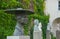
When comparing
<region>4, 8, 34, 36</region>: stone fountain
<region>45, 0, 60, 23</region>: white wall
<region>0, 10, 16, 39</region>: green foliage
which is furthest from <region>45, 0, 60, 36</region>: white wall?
<region>4, 8, 34, 36</region>: stone fountain

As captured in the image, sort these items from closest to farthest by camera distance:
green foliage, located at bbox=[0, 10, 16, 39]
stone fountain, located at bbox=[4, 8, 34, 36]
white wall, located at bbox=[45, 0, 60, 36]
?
stone fountain, located at bbox=[4, 8, 34, 36]
green foliage, located at bbox=[0, 10, 16, 39]
white wall, located at bbox=[45, 0, 60, 36]

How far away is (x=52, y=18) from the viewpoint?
2952 centimetres

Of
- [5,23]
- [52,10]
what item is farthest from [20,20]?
[52,10]

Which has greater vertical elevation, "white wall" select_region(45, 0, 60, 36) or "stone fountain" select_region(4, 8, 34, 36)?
"white wall" select_region(45, 0, 60, 36)

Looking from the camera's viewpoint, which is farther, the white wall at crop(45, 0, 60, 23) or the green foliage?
the white wall at crop(45, 0, 60, 23)

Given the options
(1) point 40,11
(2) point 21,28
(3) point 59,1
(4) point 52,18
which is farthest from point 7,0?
(3) point 59,1

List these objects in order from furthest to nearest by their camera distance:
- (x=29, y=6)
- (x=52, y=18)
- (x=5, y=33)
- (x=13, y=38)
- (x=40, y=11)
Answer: (x=52, y=18)
(x=40, y=11)
(x=29, y=6)
(x=5, y=33)
(x=13, y=38)

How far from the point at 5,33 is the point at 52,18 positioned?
48.4 ft

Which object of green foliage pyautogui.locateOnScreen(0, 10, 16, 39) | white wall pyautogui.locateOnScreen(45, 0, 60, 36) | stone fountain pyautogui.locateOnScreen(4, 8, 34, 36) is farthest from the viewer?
white wall pyautogui.locateOnScreen(45, 0, 60, 36)

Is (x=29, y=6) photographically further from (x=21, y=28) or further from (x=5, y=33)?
(x=21, y=28)

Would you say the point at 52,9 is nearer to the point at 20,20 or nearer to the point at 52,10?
the point at 52,10

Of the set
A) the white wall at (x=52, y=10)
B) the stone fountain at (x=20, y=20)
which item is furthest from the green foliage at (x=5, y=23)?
the white wall at (x=52, y=10)

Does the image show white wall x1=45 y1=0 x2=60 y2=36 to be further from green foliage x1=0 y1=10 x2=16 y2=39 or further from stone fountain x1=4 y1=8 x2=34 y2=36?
stone fountain x1=4 y1=8 x2=34 y2=36

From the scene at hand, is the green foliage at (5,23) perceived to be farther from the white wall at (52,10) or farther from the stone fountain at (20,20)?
the white wall at (52,10)
